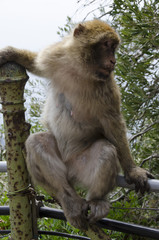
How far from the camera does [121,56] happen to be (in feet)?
10.0

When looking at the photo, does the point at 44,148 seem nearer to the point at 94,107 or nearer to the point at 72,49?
the point at 94,107

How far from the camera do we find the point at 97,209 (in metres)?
1.98

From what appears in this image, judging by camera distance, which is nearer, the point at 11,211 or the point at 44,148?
the point at 11,211

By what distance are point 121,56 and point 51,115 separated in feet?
3.16

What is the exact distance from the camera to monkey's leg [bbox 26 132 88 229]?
1989 mm

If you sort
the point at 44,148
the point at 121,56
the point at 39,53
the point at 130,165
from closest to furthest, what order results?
1. the point at 44,148
2. the point at 130,165
3. the point at 39,53
4. the point at 121,56

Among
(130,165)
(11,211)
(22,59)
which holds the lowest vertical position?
(11,211)

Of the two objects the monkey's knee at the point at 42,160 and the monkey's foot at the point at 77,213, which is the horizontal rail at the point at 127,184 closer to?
the monkey's knee at the point at 42,160

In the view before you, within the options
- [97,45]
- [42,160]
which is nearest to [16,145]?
[42,160]

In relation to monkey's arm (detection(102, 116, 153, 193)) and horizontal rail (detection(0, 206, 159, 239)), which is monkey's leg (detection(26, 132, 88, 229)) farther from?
monkey's arm (detection(102, 116, 153, 193))

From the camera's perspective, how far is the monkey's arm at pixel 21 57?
2.24m

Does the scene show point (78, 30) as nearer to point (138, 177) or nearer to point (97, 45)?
point (97, 45)

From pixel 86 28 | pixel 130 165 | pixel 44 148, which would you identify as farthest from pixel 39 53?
pixel 130 165

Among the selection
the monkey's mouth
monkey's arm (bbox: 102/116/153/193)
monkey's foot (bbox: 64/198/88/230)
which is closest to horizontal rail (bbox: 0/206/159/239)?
monkey's foot (bbox: 64/198/88/230)
